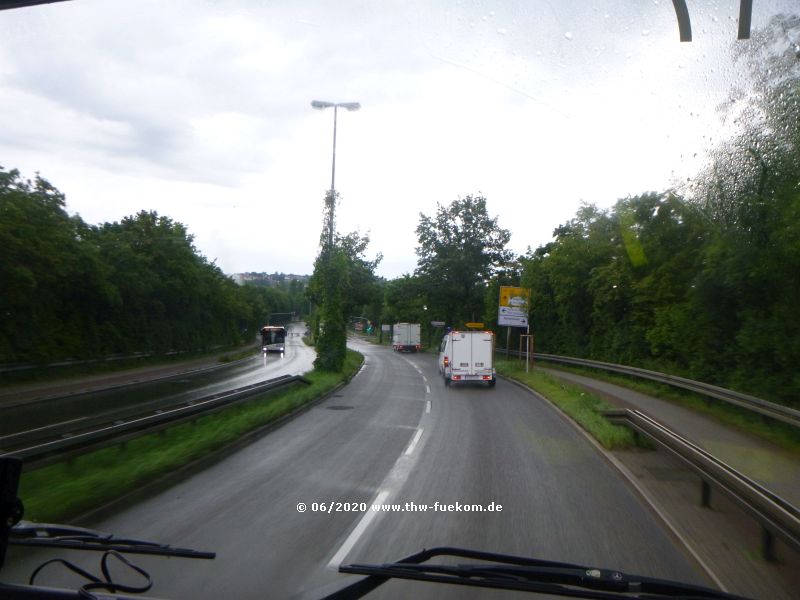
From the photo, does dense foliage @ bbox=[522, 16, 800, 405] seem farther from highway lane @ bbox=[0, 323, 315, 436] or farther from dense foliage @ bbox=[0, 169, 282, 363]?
dense foliage @ bbox=[0, 169, 282, 363]

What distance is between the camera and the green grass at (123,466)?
696 cm

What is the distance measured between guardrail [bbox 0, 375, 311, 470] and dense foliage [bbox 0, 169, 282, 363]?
12.3m

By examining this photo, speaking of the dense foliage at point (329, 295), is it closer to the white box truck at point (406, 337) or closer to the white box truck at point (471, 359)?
the white box truck at point (471, 359)

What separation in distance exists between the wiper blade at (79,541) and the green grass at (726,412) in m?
10.6

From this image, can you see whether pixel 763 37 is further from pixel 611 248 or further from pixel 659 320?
pixel 611 248

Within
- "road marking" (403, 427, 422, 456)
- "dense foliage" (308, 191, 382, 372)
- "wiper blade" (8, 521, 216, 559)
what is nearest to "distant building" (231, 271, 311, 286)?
"dense foliage" (308, 191, 382, 372)

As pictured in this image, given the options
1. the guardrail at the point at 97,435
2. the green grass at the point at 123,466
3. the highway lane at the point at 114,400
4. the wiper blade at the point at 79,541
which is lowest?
the highway lane at the point at 114,400

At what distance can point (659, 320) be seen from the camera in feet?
76.4

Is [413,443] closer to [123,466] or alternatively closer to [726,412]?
[123,466]

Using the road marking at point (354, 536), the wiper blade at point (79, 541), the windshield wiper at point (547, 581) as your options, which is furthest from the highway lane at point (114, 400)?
the windshield wiper at point (547, 581)

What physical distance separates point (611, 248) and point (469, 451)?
17.8m

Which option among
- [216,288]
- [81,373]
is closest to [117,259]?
[81,373]

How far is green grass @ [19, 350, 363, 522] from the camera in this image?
6965mm

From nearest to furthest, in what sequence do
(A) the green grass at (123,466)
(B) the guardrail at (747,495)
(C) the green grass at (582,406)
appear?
(B) the guardrail at (747,495) → (A) the green grass at (123,466) → (C) the green grass at (582,406)
